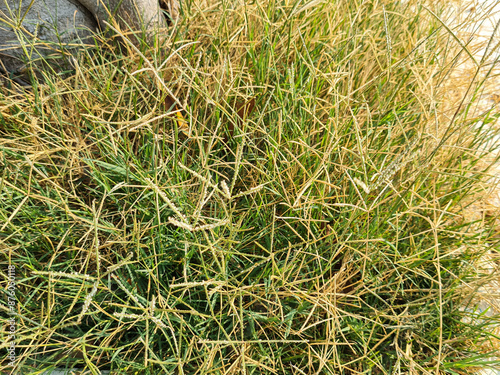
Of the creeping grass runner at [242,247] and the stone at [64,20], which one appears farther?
the stone at [64,20]

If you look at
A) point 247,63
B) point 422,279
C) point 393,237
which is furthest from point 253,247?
point 247,63

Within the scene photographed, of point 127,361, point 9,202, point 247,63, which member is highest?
point 247,63

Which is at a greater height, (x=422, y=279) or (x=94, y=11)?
(x=94, y=11)

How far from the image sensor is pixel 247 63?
1320mm

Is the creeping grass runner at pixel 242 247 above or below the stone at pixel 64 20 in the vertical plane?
below

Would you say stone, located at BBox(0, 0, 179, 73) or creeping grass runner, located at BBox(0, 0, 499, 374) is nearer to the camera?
creeping grass runner, located at BBox(0, 0, 499, 374)

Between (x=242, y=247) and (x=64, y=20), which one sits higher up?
(x=64, y=20)

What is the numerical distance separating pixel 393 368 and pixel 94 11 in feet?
5.05

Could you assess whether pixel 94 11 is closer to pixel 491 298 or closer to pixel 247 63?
pixel 247 63

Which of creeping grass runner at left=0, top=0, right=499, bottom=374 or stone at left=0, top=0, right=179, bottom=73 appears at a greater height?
stone at left=0, top=0, right=179, bottom=73

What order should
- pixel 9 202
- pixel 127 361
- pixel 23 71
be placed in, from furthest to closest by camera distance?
pixel 23 71
pixel 9 202
pixel 127 361

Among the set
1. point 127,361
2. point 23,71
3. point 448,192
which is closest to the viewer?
point 127,361

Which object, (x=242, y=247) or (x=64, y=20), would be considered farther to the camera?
(x=64, y=20)

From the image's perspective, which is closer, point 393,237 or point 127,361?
point 127,361
